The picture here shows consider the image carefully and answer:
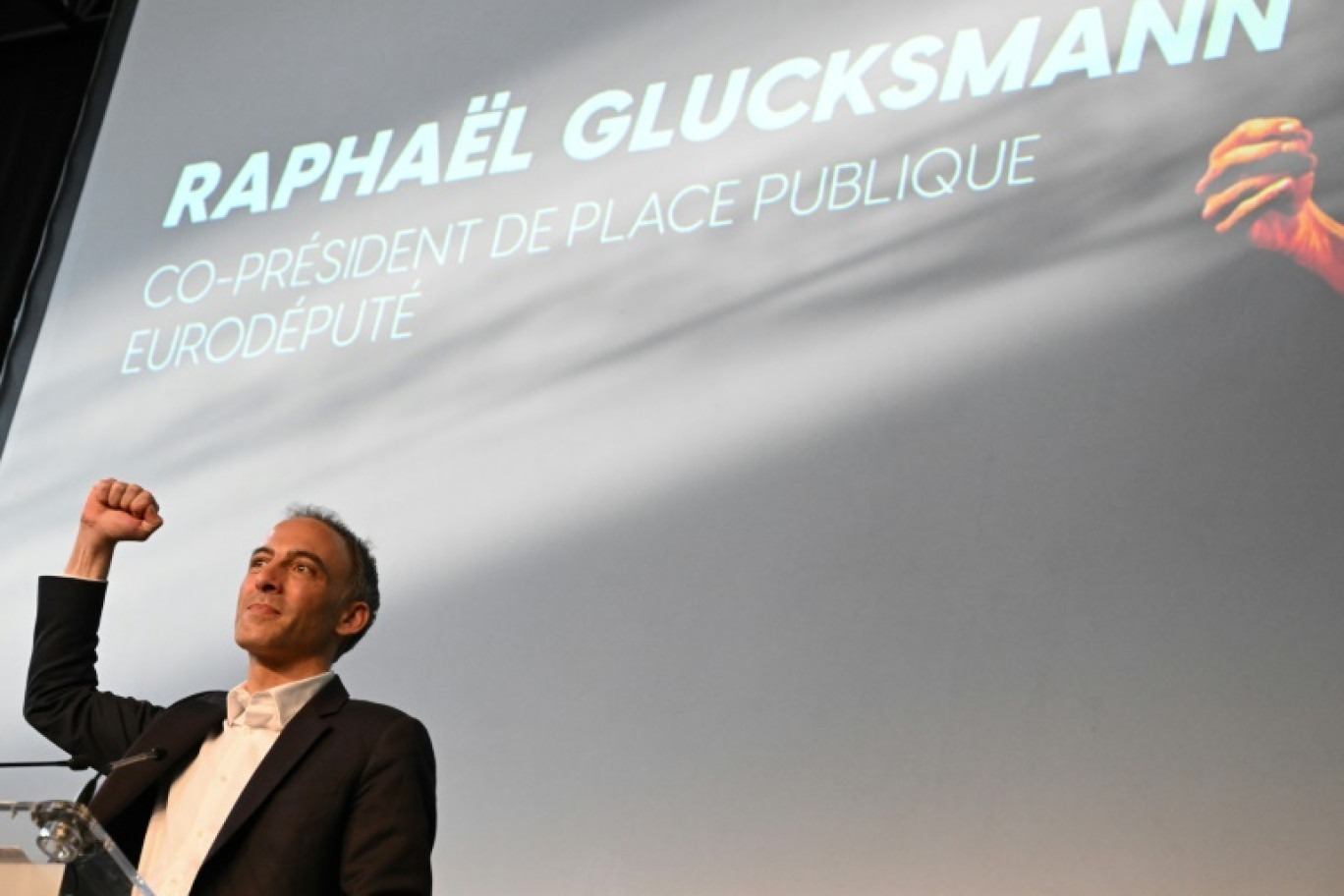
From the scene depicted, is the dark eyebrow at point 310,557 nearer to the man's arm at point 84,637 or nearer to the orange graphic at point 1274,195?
the man's arm at point 84,637

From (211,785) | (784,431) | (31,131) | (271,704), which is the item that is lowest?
(211,785)

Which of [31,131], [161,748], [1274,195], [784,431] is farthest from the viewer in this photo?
[31,131]

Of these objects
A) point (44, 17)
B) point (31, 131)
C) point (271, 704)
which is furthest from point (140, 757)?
point (44, 17)

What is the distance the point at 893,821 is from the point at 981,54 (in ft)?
5.06

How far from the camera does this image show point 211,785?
2203 mm

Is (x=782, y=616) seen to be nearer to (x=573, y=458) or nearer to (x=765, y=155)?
(x=573, y=458)

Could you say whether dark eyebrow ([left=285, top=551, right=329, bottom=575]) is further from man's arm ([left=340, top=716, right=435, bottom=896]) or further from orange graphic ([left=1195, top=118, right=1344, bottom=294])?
orange graphic ([left=1195, top=118, right=1344, bottom=294])

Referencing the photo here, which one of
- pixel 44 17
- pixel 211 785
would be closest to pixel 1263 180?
pixel 211 785

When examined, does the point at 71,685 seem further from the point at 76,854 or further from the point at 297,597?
the point at 76,854

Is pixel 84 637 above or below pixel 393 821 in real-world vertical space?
above

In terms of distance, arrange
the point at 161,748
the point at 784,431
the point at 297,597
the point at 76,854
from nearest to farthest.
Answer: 1. the point at 76,854
2. the point at 161,748
3. the point at 297,597
4. the point at 784,431

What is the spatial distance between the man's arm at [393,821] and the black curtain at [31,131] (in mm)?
3290

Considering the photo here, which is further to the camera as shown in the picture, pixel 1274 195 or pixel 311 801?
pixel 1274 195

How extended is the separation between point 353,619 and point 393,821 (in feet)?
1.24
